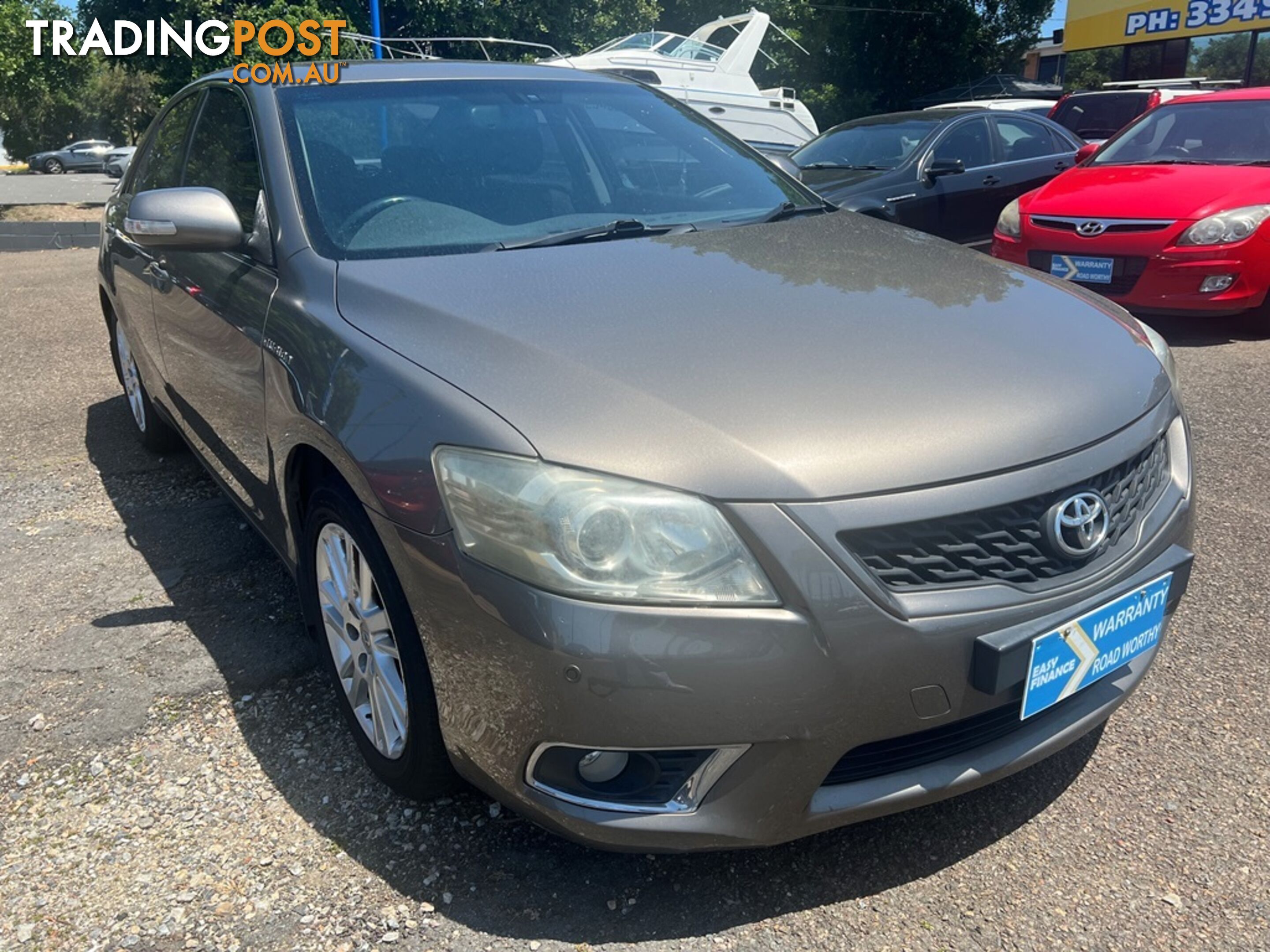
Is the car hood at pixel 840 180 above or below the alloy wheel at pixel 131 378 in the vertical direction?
above

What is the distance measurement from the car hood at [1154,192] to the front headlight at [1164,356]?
3.95 meters

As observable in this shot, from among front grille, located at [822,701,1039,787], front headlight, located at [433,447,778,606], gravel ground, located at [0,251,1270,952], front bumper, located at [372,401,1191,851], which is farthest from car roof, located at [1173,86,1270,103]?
front headlight, located at [433,447,778,606]

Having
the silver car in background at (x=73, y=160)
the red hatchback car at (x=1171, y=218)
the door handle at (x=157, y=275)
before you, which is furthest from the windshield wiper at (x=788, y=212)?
the silver car in background at (x=73, y=160)

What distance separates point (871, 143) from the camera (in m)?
8.81

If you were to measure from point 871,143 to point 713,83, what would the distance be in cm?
625

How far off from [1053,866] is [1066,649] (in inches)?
20.0

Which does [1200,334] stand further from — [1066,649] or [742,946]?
[742,946]

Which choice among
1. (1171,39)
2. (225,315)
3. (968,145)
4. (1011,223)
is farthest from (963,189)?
(1171,39)

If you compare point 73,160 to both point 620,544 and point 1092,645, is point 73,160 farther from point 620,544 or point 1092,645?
point 1092,645

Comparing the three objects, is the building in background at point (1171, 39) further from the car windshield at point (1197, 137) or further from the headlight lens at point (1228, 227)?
the headlight lens at point (1228, 227)

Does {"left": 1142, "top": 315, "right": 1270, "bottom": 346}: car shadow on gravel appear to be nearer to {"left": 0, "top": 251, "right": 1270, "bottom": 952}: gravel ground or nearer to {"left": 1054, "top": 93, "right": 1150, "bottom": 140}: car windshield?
{"left": 0, "top": 251, "right": 1270, "bottom": 952}: gravel ground

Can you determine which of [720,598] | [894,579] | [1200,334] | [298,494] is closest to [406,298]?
[298,494]

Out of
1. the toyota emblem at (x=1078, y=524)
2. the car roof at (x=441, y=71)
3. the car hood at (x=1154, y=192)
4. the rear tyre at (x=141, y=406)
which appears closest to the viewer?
the toyota emblem at (x=1078, y=524)

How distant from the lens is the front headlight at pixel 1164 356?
7.88ft
